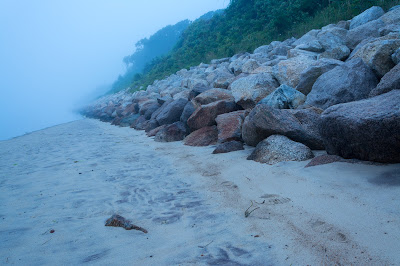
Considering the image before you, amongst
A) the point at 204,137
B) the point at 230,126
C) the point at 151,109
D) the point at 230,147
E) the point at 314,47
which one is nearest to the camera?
A: the point at 230,147

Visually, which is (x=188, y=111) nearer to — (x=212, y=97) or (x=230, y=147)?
(x=212, y=97)

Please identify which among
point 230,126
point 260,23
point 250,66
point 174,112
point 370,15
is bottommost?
point 230,126

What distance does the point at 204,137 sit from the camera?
216 inches

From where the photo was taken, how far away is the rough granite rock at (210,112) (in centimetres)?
570

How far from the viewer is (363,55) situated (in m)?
4.60

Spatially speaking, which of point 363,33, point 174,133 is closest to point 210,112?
point 174,133

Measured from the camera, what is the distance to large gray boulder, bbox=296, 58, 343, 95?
5.06 metres

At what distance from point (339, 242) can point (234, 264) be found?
0.67 m

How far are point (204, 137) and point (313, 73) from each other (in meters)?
2.29

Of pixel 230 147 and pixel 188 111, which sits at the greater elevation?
pixel 188 111

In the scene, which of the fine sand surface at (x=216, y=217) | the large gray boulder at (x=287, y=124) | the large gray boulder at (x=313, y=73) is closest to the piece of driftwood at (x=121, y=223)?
the fine sand surface at (x=216, y=217)

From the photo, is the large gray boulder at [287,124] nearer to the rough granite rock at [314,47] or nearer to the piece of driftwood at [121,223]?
the piece of driftwood at [121,223]

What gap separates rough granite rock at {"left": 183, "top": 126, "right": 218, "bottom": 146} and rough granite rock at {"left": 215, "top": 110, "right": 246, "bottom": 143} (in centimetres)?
36

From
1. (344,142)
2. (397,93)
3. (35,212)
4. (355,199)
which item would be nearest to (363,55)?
(397,93)
